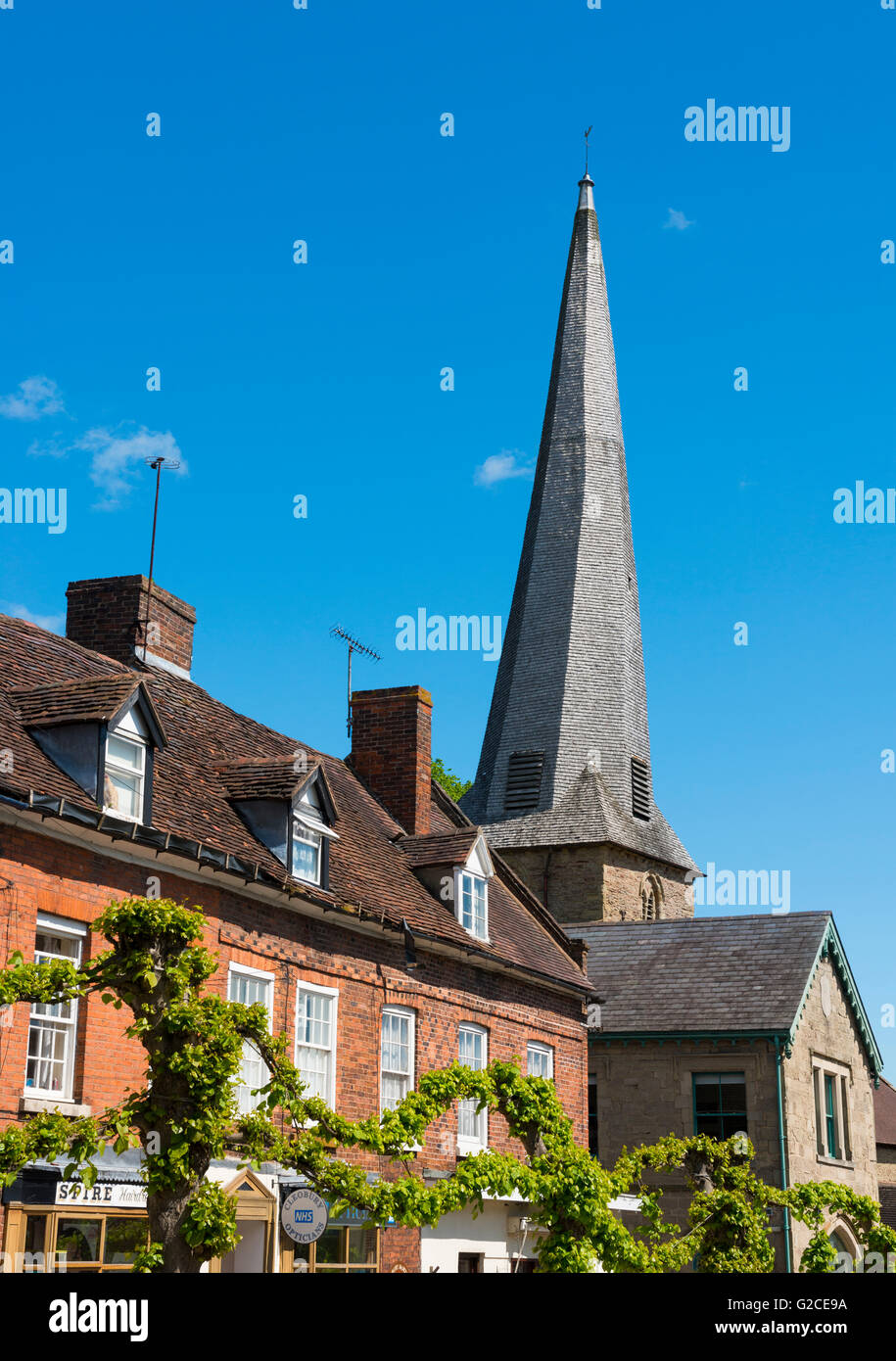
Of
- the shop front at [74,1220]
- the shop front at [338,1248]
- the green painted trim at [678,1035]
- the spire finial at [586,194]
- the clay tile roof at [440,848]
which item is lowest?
the shop front at [338,1248]

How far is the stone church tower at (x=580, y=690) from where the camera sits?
5156 cm

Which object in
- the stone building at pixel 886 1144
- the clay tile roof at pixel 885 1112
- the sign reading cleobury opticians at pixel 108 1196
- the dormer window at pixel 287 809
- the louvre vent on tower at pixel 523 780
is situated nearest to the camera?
the sign reading cleobury opticians at pixel 108 1196

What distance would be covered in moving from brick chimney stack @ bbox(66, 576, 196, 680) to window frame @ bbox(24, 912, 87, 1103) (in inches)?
295

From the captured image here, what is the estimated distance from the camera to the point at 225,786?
2188 centimetres

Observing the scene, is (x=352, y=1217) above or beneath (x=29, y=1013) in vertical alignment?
beneath

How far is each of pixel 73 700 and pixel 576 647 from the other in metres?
38.5

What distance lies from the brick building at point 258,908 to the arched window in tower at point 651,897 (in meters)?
22.6

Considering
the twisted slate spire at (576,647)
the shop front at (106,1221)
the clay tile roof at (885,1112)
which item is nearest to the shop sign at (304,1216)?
the shop front at (106,1221)

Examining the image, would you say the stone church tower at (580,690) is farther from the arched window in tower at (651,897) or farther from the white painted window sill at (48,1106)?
the white painted window sill at (48,1106)

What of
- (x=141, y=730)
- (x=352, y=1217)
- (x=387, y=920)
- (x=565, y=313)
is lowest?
(x=352, y=1217)

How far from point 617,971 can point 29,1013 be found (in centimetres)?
2060

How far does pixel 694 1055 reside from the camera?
31.5m
